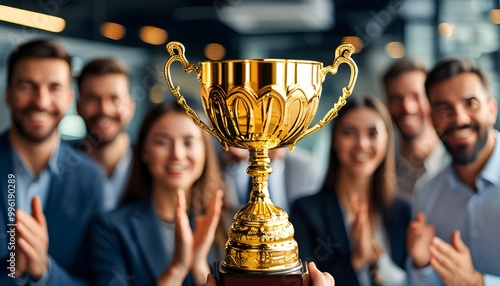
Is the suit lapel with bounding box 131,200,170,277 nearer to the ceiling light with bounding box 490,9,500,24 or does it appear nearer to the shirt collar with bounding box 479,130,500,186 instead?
the shirt collar with bounding box 479,130,500,186

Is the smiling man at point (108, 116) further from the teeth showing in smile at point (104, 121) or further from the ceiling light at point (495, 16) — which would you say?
the ceiling light at point (495, 16)

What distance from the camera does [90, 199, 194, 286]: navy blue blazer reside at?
104 inches

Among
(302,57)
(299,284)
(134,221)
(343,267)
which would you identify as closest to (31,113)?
(134,221)

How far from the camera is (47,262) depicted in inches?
104

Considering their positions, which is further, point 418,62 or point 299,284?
point 418,62

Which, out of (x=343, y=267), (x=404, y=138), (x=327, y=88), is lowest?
(x=343, y=267)

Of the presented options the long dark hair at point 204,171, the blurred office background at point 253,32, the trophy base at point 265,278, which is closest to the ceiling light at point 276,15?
the blurred office background at point 253,32

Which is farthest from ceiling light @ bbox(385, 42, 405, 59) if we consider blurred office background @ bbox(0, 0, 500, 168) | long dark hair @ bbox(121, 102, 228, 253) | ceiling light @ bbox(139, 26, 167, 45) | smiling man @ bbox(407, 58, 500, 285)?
ceiling light @ bbox(139, 26, 167, 45)

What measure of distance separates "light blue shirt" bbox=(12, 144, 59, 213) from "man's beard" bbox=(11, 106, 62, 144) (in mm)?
80

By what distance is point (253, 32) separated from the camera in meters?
2.72

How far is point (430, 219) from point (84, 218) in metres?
1.71

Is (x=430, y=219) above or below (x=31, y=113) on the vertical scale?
below

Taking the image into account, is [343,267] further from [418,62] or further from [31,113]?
[31,113]

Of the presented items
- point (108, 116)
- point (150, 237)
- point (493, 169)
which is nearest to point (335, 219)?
point (493, 169)
